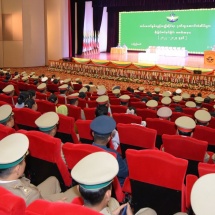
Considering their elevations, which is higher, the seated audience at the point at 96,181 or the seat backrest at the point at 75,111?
the seated audience at the point at 96,181

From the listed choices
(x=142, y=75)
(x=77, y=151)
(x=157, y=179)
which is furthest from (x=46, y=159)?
(x=142, y=75)

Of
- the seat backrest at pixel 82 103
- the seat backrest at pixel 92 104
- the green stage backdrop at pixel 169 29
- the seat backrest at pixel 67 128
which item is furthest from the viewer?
the green stage backdrop at pixel 169 29

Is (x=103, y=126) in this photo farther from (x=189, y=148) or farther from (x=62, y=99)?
(x=62, y=99)

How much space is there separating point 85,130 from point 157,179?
1.55 metres

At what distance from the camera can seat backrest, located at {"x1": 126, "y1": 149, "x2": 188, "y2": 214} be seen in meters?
2.16

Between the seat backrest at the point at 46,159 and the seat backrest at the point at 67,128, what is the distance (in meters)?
1.04

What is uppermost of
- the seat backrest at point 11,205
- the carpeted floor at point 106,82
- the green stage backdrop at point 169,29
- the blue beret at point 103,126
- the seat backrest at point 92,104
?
the green stage backdrop at point 169,29

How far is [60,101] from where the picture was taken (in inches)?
238

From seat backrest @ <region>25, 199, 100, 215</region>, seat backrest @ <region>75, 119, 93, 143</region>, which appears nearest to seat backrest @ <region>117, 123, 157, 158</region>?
seat backrest @ <region>75, 119, 93, 143</region>

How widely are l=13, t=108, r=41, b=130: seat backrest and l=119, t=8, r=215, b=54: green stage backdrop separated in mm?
12998

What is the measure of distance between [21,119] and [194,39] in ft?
43.4

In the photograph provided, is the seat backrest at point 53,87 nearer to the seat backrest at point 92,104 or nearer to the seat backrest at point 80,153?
the seat backrest at point 92,104

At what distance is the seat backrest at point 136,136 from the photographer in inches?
130

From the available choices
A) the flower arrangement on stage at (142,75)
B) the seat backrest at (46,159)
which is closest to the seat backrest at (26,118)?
the seat backrest at (46,159)
